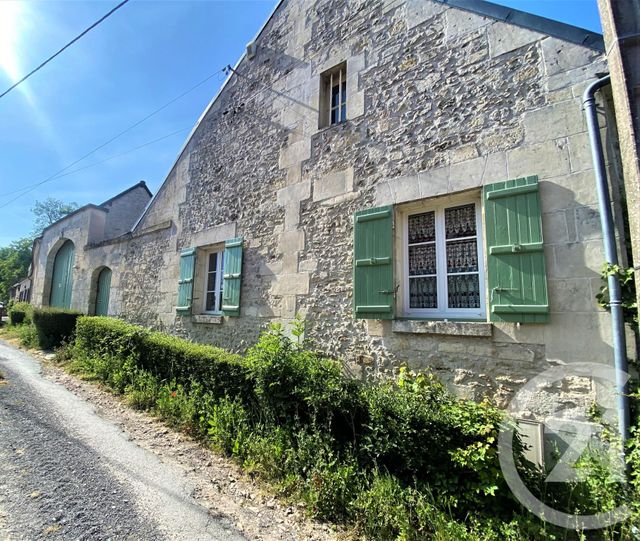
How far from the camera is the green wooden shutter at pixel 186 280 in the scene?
6758mm

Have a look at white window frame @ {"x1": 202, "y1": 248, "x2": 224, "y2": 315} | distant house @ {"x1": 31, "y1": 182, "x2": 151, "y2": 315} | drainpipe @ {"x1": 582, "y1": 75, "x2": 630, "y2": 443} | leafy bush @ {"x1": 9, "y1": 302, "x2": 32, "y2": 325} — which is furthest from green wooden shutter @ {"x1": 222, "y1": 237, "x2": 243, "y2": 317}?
leafy bush @ {"x1": 9, "y1": 302, "x2": 32, "y2": 325}

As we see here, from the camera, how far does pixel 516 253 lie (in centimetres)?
327

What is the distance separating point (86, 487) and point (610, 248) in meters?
4.94

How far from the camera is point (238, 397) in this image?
13.8ft

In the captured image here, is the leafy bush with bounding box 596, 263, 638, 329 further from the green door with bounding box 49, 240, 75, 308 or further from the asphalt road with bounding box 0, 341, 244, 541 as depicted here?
the green door with bounding box 49, 240, 75, 308

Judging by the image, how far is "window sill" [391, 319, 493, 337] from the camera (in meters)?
3.37

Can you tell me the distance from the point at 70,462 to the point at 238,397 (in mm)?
1723

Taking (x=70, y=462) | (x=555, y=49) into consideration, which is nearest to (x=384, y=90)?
(x=555, y=49)

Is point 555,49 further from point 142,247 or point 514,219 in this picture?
point 142,247

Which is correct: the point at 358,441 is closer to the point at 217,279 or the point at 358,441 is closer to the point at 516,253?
the point at 516,253

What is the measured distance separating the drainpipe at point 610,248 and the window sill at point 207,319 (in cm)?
540

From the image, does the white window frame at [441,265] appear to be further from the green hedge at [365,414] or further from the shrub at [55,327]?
the shrub at [55,327]

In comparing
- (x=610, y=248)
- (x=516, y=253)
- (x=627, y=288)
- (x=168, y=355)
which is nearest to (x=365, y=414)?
(x=516, y=253)

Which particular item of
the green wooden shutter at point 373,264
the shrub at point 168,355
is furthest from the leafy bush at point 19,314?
the green wooden shutter at point 373,264
